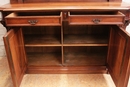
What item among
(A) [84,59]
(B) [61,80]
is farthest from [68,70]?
(A) [84,59]

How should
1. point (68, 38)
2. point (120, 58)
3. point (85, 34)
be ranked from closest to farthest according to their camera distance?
point (120, 58), point (68, 38), point (85, 34)

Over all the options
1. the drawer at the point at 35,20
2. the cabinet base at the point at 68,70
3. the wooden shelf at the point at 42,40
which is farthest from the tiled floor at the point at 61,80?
the drawer at the point at 35,20

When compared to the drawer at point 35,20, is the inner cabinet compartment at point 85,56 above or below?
below

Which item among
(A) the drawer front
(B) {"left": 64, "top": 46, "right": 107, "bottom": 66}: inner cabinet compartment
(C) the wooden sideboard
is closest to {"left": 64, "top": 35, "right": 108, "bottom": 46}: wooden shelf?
(C) the wooden sideboard

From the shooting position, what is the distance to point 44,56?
1715 mm

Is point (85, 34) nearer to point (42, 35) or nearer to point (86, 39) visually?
point (86, 39)

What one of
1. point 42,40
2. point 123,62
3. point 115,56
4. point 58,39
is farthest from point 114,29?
point 42,40

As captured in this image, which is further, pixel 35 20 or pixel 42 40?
pixel 42 40

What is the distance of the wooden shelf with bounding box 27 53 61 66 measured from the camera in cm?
156

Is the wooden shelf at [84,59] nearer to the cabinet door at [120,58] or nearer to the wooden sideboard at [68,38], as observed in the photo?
the wooden sideboard at [68,38]

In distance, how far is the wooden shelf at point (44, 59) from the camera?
1.56 meters

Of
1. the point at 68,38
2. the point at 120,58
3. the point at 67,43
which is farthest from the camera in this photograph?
the point at 68,38

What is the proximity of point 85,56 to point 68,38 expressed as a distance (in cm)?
35

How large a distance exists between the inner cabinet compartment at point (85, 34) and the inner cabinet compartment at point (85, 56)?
8.5 inches
